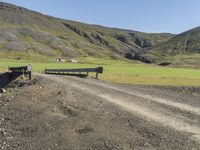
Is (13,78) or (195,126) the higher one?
(195,126)

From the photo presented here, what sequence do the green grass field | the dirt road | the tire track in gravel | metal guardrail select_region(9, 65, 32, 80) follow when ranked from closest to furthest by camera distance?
the dirt road, the tire track in gravel, metal guardrail select_region(9, 65, 32, 80), the green grass field

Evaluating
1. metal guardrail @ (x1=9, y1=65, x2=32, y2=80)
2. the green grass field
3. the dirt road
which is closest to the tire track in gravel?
the dirt road

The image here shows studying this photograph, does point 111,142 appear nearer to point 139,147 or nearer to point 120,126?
point 139,147

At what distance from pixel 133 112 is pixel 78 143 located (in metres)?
4.82

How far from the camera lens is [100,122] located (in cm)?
1702

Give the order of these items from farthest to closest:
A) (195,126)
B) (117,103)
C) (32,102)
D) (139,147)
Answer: (32,102) → (117,103) → (195,126) → (139,147)

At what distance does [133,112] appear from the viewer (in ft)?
60.7

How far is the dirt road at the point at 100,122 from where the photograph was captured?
1406 centimetres

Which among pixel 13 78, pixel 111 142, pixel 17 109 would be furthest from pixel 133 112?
pixel 13 78

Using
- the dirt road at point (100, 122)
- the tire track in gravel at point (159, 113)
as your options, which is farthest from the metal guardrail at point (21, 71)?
the tire track in gravel at point (159, 113)

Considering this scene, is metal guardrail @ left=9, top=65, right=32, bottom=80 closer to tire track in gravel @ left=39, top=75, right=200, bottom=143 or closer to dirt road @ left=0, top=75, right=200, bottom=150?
dirt road @ left=0, top=75, right=200, bottom=150

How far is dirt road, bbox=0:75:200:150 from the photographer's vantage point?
14.1m

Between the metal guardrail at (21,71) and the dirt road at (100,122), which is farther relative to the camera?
the metal guardrail at (21,71)

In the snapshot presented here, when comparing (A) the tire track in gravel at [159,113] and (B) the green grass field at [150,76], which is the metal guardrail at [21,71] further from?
(A) the tire track in gravel at [159,113]
